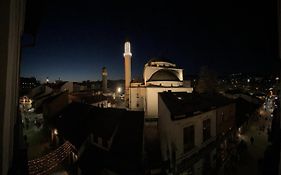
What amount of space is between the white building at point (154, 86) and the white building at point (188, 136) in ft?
39.2

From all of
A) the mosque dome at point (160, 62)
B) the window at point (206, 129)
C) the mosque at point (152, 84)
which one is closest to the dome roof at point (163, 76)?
the mosque at point (152, 84)

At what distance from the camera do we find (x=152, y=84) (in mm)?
32625

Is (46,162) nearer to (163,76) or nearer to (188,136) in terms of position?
(188,136)

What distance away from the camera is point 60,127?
23438mm

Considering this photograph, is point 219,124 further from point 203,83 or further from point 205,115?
point 203,83

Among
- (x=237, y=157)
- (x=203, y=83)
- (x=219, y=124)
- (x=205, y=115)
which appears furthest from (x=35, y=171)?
(x=203, y=83)

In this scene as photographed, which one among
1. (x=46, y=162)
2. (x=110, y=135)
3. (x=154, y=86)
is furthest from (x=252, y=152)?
(x=46, y=162)

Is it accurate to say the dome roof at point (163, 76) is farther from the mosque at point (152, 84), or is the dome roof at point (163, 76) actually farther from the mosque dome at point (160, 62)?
the mosque dome at point (160, 62)

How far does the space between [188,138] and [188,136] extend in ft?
0.55

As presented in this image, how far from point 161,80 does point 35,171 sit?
970 inches

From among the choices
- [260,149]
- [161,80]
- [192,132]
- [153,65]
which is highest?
[153,65]

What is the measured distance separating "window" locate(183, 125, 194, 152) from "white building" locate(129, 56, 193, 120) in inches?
569

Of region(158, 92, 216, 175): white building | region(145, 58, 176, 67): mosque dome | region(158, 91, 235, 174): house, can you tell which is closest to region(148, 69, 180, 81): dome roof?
region(145, 58, 176, 67): mosque dome

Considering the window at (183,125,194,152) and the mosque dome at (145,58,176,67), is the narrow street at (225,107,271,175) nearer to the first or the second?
the window at (183,125,194,152)
